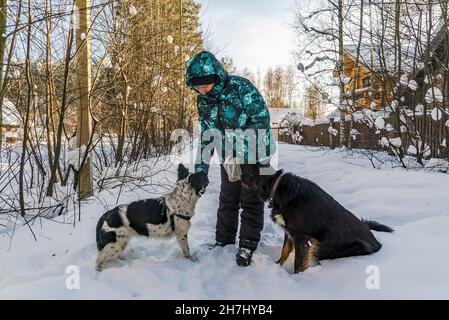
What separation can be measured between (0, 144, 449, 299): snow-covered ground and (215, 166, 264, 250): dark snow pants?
184 mm

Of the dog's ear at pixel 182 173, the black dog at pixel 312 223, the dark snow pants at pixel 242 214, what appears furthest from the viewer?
the dog's ear at pixel 182 173

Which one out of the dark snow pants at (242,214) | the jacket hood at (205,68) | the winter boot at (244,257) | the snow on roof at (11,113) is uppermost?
the jacket hood at (205,68)

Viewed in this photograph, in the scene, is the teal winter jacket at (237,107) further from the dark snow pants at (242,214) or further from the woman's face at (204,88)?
the dark snow pants at (242,214)

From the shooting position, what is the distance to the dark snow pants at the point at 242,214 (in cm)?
311

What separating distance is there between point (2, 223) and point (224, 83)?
337 cm

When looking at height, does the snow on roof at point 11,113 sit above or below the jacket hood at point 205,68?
below

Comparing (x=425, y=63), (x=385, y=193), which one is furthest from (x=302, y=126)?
(x=385, y=193)

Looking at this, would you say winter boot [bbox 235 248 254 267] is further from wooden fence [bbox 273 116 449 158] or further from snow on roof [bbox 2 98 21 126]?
wooden fence [bbox 273 116 449 158]

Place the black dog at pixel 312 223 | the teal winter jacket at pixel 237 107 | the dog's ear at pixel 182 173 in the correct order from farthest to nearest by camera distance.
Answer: the dog's ear at pixel 182 173, the teal winter jacket at pixel 237 107, the black dog at pixel 312 223

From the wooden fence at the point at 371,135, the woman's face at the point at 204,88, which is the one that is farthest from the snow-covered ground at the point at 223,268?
the wooden fence at the point at 371,135

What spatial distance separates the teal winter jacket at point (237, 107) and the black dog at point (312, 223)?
0.31 meters

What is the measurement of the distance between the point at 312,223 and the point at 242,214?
2.37 ft

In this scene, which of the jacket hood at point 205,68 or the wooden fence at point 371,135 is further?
the wooden fence at point 371,135
